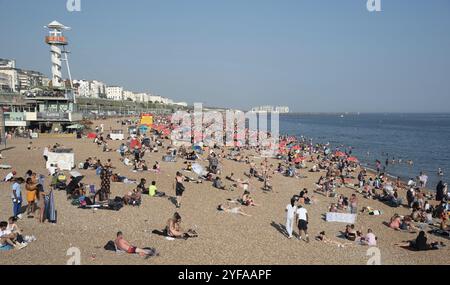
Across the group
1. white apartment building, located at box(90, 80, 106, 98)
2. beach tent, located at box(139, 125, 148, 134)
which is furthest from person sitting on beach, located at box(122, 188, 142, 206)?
white apartment building, located at box(90, 80, 106, 98)

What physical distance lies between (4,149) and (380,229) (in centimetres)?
2080

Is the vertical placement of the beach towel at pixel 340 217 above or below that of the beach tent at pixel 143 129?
below

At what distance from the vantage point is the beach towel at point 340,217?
1123 centimetres

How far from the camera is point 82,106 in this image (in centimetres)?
6931

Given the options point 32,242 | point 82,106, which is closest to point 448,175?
point 32,242

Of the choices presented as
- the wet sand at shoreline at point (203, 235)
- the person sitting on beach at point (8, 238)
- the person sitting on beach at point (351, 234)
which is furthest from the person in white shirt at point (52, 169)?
the person sitting on beach at point (351, 234)

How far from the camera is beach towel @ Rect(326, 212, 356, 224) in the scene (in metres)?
11.2

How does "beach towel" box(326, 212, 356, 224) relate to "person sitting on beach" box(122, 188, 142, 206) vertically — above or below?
below

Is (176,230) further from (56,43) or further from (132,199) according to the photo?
(56,43)

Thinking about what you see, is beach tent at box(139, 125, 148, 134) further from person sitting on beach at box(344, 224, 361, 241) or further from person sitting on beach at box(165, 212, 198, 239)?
person sitting on beach at box(344, 224, 361, 241)

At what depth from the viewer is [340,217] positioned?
1125 centimetres

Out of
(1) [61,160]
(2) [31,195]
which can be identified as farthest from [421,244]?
(1) [61,160]

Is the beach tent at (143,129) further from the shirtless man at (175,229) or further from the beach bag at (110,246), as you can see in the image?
the beach bag at (110,246)
